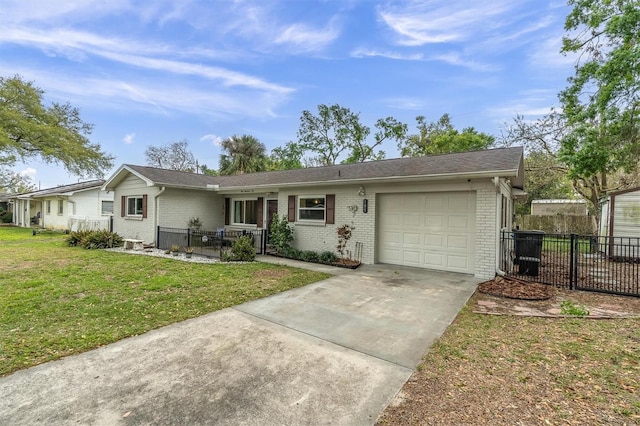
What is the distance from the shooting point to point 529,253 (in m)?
7.82

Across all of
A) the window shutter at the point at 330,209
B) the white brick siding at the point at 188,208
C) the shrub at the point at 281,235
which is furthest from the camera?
the white brick siding at the point at 188,208

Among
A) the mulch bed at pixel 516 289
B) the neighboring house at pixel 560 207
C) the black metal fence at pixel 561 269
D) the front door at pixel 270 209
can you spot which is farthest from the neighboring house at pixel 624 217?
the front door at pixel 270 209

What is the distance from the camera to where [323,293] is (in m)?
6.17

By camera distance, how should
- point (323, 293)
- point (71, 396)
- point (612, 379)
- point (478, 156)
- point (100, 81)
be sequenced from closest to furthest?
point (71, 396), point (612, 379), point (323, 293), point (478, 156), point (100, 81)

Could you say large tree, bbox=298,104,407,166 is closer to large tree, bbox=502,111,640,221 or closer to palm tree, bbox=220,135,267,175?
palm tree, bbox=220,135,267,175

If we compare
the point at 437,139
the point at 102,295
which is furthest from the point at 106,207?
the point at 437,139

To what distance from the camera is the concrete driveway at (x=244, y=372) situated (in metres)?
2.46

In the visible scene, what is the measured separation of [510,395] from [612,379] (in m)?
1.21

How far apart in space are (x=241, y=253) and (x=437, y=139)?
2208 cm

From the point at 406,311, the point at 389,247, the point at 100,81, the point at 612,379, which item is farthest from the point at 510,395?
the point at 100,81

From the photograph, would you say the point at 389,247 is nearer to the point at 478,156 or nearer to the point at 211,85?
the point at 478,156

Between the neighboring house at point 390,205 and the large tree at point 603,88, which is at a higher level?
the large tree at point 603,88

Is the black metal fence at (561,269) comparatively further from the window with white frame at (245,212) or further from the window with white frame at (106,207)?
the window with white frame at (106,207)

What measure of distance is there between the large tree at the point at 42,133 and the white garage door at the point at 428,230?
26.4 meters
